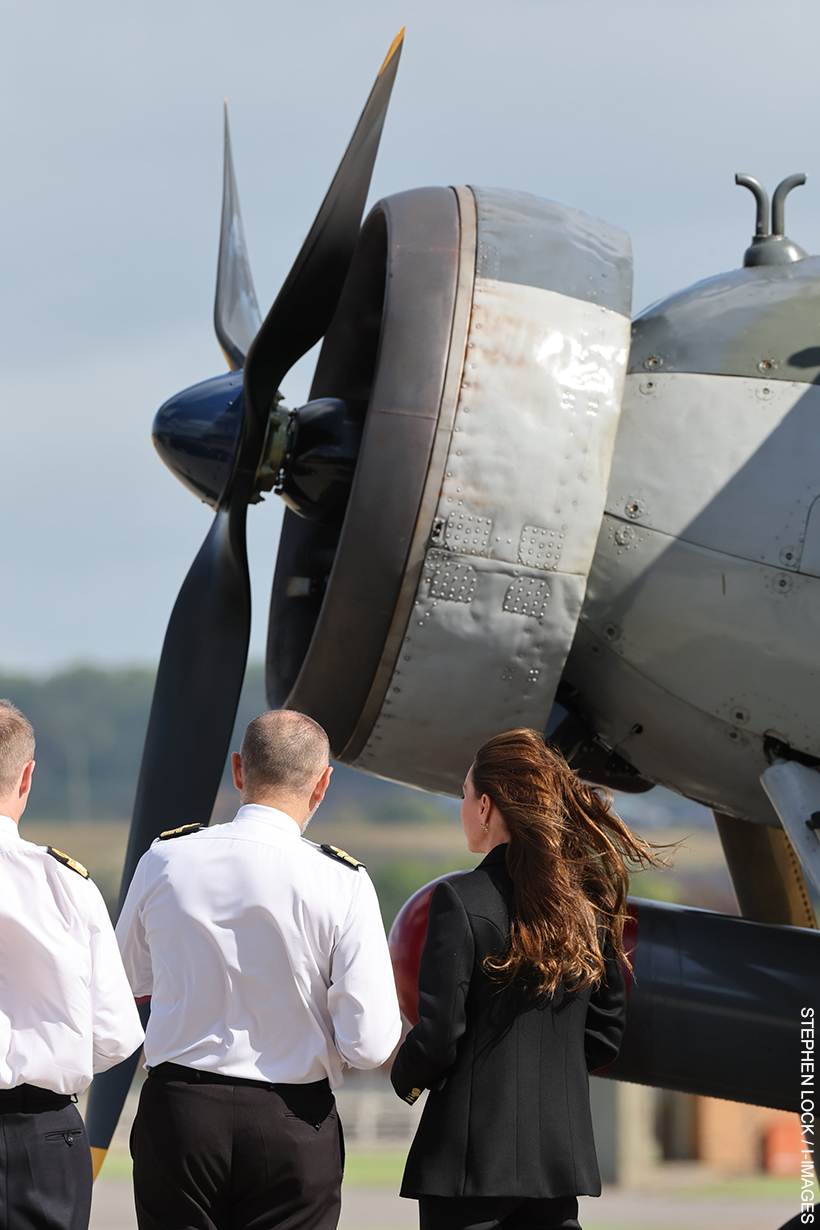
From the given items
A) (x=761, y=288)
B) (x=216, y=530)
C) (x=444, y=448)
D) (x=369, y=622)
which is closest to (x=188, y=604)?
(x=216, y=530)

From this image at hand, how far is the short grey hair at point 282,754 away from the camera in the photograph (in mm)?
2939

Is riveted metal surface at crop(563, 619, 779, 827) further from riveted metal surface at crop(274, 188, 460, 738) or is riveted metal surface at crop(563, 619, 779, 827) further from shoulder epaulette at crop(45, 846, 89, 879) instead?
shoulder epaulette at crop(45, 846, 89, 879)

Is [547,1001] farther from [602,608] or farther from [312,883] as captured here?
[602,608]

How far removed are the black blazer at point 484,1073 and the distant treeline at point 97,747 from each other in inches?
3114

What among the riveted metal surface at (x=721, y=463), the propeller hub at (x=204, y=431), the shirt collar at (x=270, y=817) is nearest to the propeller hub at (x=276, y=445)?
the propeller hub at (x=204, y=431)

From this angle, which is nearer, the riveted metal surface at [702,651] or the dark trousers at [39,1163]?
the dark trousers at [39,1163]

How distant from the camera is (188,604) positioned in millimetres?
6461

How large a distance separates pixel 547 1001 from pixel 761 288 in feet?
13.9

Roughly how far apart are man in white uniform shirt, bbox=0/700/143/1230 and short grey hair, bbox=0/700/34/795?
6 centimetres

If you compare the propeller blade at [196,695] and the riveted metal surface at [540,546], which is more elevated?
the riveted metal surface at [540,546]

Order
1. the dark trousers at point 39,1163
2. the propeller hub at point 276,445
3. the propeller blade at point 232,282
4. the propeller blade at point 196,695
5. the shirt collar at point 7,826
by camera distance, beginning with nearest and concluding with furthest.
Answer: the dark trousers at point 39,1163 < the shirt collar at point 7,826 < the propeller blade at point 196,695 < the propeller hub at point 276,445 < the propeller blade at point 232,282

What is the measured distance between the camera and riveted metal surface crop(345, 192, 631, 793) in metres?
5.39

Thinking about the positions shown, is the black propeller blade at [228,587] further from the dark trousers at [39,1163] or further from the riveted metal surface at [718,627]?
the dark trousers at [39,1163]

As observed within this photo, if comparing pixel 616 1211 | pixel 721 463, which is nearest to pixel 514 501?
pixel 721 463
